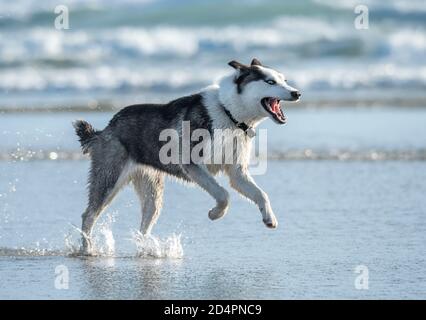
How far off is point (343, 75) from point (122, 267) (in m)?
13.9

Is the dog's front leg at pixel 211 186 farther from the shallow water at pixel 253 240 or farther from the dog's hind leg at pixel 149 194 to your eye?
the dog's hind leg at pixel 149 194

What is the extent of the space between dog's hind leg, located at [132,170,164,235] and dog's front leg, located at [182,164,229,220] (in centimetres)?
54

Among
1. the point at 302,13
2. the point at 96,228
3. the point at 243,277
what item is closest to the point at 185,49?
the point at 302,13

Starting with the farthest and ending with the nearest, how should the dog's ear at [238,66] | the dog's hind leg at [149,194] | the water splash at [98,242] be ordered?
the dog's hind leg at [149,194]
the water splash at [98,242]
the dog's ear at [238,66]

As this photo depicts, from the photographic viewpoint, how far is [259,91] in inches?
298

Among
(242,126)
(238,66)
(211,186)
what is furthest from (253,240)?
(238,66)

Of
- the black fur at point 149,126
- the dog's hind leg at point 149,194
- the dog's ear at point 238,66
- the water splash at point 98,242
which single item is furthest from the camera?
the dog's hind leg at point 149,194

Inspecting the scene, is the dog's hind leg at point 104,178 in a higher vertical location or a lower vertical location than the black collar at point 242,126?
lower

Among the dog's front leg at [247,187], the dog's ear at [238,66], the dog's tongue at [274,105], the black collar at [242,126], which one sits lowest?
the dog's front leg at [247,187]

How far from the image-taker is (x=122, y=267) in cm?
714

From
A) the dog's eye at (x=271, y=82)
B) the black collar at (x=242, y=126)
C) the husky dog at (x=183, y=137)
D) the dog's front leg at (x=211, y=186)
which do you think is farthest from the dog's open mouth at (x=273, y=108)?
the dog's front leg at (x=211, y=186)

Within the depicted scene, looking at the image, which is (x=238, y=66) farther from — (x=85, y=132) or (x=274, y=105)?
(x=85, y=132)

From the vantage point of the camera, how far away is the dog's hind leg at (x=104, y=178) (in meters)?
8.00

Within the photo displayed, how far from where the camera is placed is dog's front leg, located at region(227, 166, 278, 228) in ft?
24.8
